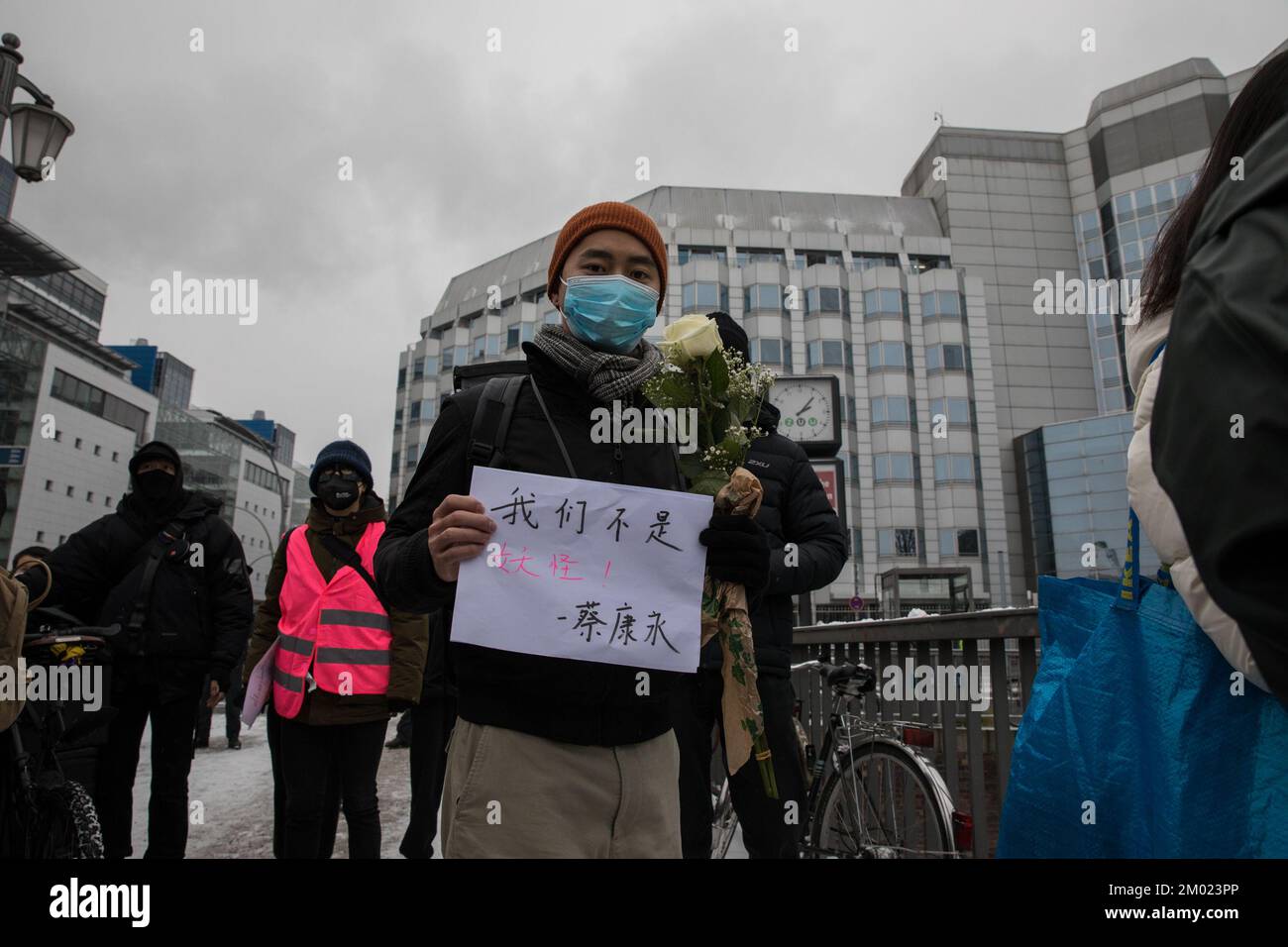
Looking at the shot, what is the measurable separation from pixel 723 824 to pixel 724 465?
333 cm

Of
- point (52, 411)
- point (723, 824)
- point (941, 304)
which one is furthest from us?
point (52, 411)

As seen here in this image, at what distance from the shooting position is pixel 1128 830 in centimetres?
105

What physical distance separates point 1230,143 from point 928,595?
37.8 meters

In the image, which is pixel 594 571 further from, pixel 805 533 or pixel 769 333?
pixel 769 333

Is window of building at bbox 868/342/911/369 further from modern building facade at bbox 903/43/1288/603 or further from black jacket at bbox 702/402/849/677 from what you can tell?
black jacket at bbox 702/402/849/677

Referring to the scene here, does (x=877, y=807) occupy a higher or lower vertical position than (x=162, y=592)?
lower

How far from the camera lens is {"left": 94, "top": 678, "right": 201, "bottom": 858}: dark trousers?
3635mm

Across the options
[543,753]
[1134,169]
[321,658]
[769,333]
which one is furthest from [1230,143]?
[1134,169]

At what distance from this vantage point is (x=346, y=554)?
3721 millimetres

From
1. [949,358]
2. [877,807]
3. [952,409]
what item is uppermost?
[949,358]

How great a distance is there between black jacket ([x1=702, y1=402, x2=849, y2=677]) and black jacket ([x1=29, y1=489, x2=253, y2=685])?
2744 mm

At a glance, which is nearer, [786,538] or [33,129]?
[786,538]

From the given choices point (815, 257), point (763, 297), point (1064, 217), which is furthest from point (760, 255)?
point (1064, 217)

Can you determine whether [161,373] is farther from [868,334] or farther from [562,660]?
[562,660]
